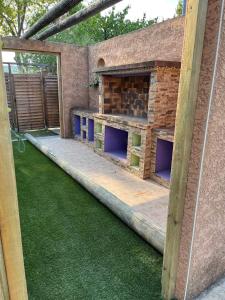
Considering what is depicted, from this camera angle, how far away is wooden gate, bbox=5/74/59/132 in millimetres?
9555

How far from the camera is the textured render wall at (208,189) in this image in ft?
5.41

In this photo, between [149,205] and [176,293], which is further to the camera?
[149,205]

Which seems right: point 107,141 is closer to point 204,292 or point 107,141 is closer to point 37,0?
point 204,292

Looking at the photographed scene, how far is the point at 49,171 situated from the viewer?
5652mm

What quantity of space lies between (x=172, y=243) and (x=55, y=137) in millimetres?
7866

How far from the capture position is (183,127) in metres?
1.80

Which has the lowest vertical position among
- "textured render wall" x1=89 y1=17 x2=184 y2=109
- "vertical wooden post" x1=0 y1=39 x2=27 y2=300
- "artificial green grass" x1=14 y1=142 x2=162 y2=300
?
"artificial green grass" x1=14 y1=142 x2=162 y2=300

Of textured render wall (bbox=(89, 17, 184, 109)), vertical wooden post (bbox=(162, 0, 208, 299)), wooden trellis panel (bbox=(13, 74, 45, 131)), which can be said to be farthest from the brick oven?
wooden trellis panel (bbox=(13, 74, 45, 131))

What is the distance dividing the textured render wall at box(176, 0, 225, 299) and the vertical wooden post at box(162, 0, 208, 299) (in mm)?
42

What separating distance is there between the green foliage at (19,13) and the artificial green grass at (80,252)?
13483 mm

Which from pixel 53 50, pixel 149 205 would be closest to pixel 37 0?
pixel 53 50

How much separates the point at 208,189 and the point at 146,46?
17.1 feet

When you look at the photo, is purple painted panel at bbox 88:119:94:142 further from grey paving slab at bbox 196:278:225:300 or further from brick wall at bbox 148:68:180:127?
grey paving slab at bbox 196:278:225:300

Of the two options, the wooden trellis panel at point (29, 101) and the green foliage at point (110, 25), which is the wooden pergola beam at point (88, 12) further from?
the green foliage at point (110, 25)
